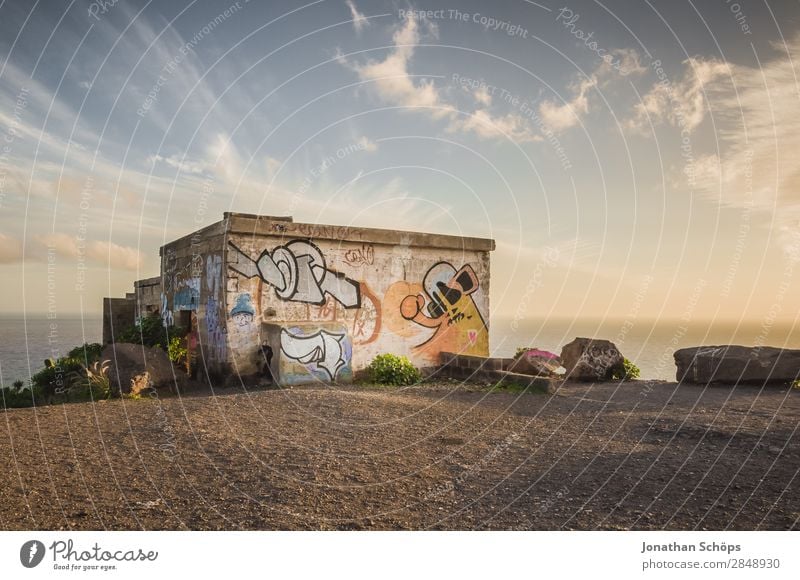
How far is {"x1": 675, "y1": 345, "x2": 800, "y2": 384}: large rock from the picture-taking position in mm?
11727

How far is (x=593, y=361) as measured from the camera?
1422 cm

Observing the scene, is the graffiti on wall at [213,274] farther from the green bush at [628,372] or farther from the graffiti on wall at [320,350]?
the green bush at [628,372]

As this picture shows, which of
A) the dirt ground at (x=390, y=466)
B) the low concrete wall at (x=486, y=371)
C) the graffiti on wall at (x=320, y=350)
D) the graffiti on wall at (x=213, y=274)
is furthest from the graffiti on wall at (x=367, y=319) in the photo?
the dirt ground at (x=390, y=466)

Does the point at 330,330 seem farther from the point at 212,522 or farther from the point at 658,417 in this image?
the point at 212,522

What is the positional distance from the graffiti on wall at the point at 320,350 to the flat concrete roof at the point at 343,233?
2.51 metres

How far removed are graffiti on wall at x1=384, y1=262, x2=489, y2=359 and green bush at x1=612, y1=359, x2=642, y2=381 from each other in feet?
12.5

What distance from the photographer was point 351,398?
30.1ft

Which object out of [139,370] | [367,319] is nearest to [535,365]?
[367,319]

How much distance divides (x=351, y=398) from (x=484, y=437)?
317cm

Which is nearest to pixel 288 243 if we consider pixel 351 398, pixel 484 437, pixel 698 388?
pixel 351 398

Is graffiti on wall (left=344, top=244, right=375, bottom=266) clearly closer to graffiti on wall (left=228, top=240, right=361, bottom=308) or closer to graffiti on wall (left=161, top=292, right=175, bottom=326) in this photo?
graffiti on wall (left=228, top=240, right=361, bottom=308)

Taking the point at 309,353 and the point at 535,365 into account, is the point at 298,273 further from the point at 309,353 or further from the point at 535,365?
the point at 535,365

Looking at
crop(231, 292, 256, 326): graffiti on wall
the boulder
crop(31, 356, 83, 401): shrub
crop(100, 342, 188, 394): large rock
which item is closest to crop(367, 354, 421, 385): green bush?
the boulder

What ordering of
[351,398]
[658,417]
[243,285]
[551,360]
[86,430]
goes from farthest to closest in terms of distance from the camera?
[551,360], [243,285], [351,398], [658,417], [86,430]
